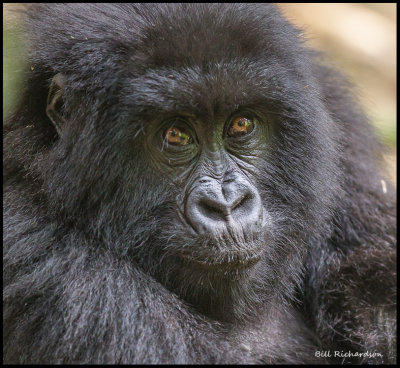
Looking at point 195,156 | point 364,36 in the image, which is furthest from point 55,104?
point 364,36

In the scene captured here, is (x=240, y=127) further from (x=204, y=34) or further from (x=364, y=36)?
(x=364, y=36)

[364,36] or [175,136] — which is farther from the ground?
[175,136]

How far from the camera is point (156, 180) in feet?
10.8

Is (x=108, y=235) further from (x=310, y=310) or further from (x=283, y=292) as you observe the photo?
(x=310, y=310)

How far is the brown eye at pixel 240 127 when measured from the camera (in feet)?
11.2

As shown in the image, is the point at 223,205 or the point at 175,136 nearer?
the point at 223,205

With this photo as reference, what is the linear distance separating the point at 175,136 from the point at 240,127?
0.38 meters

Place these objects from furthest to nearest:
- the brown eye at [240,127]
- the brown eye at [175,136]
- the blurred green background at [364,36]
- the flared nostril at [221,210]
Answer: the blurred green background at [364,36] → the brown eye at [240,127] → the brown eye at [175,136] → the flared nostril at [221,210]

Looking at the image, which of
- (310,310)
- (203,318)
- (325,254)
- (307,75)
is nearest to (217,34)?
(307,75)

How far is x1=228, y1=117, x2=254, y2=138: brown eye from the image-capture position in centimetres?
340

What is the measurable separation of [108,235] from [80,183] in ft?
1.03

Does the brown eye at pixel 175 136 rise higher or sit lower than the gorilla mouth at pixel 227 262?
higher

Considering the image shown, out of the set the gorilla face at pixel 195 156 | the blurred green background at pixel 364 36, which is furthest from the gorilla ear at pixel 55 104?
the blurred green background at pixel 364 36

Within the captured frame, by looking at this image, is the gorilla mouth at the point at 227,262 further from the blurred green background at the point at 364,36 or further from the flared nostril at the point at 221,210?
the blurred green background at the point at 364,36
